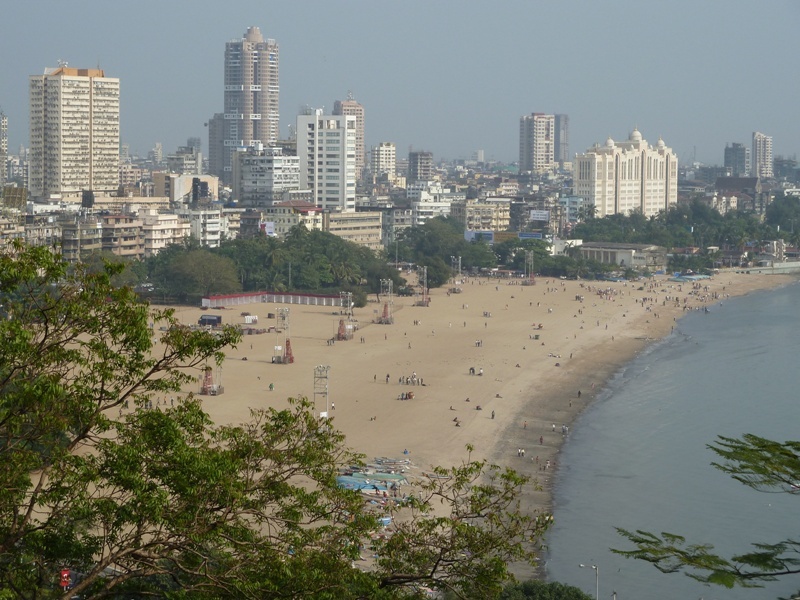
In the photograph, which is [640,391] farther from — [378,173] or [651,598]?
[378,173]

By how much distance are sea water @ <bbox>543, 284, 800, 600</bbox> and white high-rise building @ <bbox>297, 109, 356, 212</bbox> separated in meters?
34.2

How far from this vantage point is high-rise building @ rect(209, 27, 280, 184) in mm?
136500

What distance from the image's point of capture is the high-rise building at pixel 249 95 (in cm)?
13650

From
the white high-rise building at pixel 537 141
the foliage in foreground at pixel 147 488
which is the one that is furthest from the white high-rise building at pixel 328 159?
the white high-rise building at pixel 537 141

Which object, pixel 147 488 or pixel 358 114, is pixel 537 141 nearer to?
pixel 358 114

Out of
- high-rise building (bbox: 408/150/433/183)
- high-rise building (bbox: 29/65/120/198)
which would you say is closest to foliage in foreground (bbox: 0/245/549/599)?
high-rise building (bbox: 29/65/120/198)

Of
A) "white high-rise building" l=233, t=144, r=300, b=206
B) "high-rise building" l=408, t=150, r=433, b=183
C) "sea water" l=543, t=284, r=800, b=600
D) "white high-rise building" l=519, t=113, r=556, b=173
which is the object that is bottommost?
"sea water" l=543, t=284, r=800, b=600

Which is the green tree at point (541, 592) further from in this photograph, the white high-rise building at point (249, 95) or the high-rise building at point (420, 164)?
the white high-rise building at point (249, 95)

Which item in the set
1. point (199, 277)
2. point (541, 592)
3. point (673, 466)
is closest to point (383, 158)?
point (199, 277)

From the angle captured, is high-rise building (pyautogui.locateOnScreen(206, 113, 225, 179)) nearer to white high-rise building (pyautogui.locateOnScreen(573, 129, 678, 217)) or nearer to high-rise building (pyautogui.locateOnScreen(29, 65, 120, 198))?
white high-rise building (pyautogui.locateOnScreen(573, 129, 678, 217))

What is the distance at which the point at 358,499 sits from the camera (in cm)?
677

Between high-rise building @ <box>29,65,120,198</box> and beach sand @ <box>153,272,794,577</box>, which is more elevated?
high-rise building @ <box>29,65,120,198</box>

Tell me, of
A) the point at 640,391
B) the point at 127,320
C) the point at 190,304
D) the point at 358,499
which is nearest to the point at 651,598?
the point at 358,499

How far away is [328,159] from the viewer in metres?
73.1
